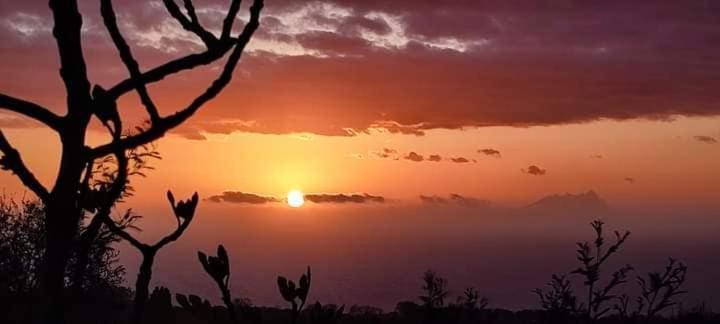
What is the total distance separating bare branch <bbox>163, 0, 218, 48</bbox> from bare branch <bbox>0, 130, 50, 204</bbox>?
960 mm

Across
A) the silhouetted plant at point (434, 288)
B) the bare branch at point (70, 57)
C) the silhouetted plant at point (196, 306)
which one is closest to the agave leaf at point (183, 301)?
the silhouetted plant at point (196, 306)

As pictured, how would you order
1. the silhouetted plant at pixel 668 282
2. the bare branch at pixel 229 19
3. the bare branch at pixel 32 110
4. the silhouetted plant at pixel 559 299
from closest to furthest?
1. the bare branch at pixel 32 110
2. the bare branch at pixel 229 19
3. the silhouetted plant at pixel 668 282
4. the silhouetted plant at pixel 559 299

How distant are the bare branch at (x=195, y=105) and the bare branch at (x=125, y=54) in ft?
0.22

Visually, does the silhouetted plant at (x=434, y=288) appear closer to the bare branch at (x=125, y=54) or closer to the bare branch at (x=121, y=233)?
the bare branch at (x=121, y=233)

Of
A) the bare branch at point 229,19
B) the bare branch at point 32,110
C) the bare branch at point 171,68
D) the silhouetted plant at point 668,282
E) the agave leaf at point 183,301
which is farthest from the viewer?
the silhouetted plant at point 668,282

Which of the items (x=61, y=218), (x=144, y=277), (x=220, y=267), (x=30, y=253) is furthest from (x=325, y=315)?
(x=30, y=253)

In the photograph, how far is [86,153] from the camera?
3.72 metres

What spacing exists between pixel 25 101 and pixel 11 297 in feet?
65.2

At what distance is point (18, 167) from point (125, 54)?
26.5 inches

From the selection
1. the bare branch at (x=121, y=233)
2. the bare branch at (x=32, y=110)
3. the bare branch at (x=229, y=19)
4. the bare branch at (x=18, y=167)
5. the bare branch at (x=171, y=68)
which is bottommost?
the bare branch at (x=121, y=233)

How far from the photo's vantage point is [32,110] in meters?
3.60

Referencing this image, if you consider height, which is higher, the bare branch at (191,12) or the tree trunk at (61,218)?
the bare branch at (191,12)

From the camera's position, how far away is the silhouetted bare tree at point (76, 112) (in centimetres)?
358

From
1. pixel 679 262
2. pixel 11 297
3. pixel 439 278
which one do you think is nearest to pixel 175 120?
pixel 679 262
